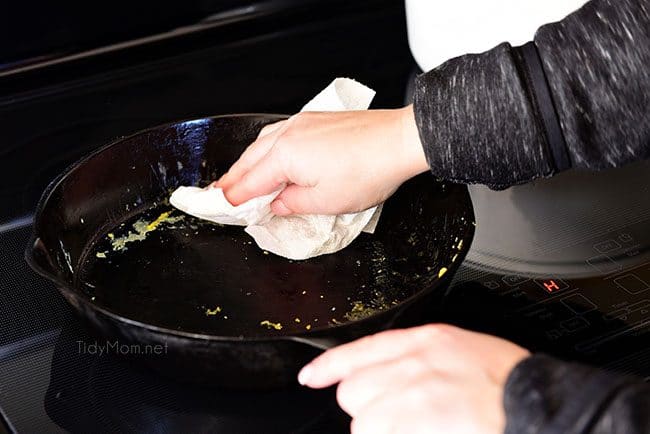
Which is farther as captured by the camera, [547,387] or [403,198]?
[403,198]

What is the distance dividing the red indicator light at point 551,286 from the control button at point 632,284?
52mm

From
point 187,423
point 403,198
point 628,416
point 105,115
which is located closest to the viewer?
point 628,416

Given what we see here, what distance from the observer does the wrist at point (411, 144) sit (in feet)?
2.53

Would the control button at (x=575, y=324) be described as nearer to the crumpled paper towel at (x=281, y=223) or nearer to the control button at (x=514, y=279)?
the control button at (x=514, y=279)

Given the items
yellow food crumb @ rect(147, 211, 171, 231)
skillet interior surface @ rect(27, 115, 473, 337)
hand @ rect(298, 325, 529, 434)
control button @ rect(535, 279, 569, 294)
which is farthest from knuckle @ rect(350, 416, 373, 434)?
yellow food crumb @ rect(147, 211, 171, 231)

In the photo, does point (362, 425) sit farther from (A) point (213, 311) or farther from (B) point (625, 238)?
(B) point (625, 238)

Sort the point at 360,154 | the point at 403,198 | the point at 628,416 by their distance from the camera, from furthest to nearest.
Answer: the point at 403,198, the point at 360,154, the point at 628,416

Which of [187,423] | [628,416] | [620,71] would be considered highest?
[620,71]

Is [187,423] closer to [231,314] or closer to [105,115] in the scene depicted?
[231,314]

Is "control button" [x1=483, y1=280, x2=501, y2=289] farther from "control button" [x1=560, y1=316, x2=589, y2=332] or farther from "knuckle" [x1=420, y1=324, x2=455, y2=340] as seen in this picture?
"knuckle" [x1=420, y1=324, x2=455, y2=340]

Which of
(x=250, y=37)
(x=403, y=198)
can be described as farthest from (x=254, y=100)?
(x=403, y=198)

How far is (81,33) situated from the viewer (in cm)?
110

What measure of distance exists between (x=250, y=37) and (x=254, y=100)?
0.15 meters

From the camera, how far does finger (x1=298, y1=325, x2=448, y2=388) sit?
0.60 metres
